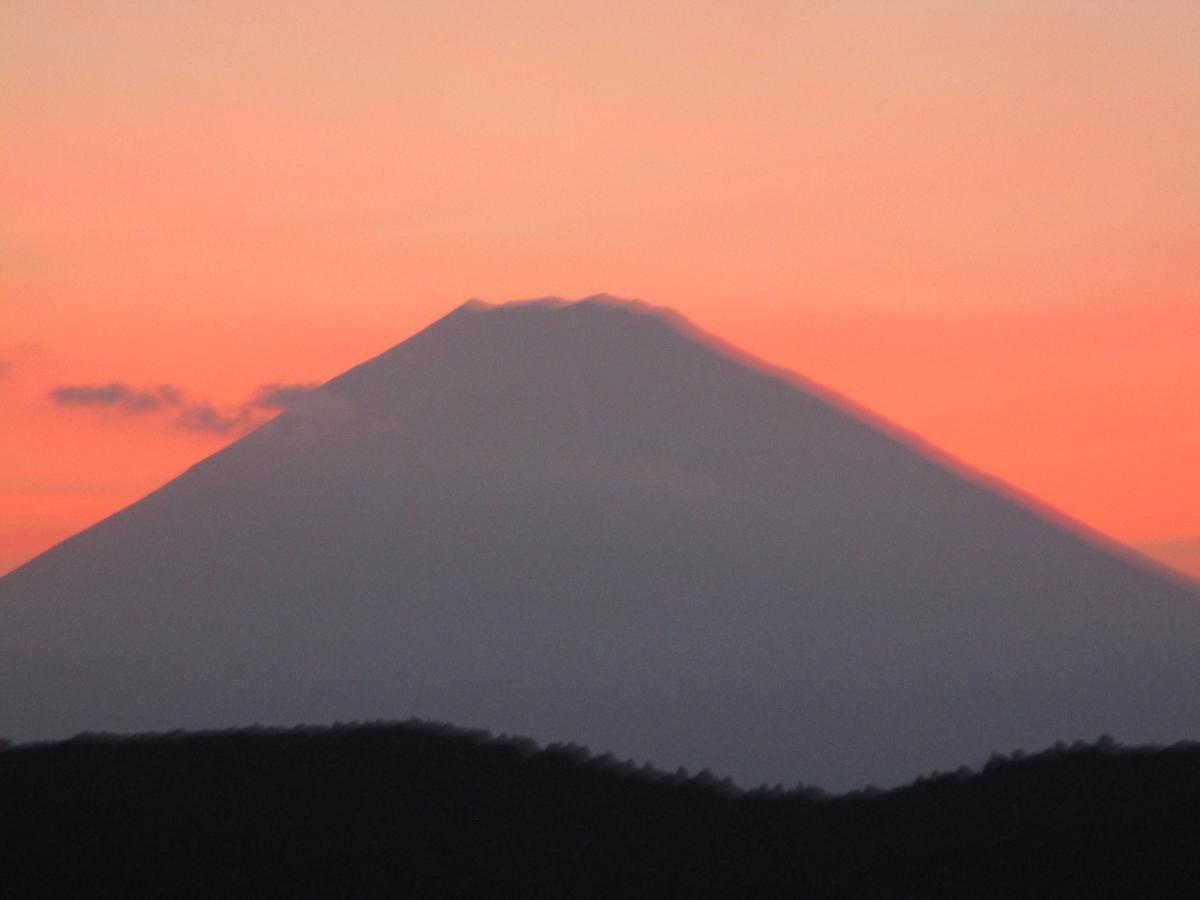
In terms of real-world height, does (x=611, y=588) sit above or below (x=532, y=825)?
above

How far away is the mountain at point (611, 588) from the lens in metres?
39.9

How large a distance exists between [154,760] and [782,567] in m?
29.7

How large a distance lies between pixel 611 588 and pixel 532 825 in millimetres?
26379

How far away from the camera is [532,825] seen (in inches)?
802

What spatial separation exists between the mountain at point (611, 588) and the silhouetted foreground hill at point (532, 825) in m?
13.1

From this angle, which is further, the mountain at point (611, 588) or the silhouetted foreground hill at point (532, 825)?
the mountain at point (611, 588)

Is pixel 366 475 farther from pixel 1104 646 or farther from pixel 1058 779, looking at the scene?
pixel 1058 779

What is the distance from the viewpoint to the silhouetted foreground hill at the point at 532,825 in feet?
59.2

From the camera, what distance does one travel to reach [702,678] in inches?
1639

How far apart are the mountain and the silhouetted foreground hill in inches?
518

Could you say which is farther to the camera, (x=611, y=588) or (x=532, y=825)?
(x=611, y=588)

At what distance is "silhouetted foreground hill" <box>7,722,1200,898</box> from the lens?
18047mm

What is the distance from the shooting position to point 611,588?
4669 cm

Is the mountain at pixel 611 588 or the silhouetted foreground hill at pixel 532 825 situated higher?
the mountain at pixel 611 588
